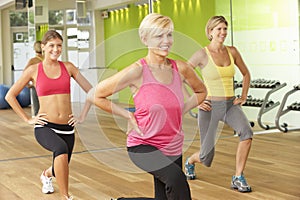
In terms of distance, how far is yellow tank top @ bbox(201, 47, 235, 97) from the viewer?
4688mm

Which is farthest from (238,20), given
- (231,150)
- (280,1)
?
(231,150)

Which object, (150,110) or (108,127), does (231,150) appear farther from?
(150,110)

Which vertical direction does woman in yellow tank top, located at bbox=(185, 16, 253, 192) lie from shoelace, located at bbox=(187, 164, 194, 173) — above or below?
above

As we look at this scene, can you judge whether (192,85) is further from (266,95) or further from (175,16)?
(266,95)

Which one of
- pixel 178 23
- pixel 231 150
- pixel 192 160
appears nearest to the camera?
pixel 192 160

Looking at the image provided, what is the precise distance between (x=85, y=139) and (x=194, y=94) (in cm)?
128

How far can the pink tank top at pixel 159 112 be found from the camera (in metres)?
2.78

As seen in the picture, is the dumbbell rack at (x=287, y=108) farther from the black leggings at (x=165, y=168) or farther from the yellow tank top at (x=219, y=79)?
the black leggings at (x=165, y=168)

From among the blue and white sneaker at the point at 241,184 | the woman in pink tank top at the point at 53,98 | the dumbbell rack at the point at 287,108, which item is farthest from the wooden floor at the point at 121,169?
the dumbbell rack at the point at 287,108

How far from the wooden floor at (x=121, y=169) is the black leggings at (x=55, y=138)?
4.7 inches

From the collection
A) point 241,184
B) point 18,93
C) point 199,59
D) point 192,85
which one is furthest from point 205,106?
point 192,85

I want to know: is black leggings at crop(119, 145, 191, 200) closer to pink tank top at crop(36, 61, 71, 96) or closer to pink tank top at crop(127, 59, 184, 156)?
pink tank top at crop(127, 59, 184, 156)

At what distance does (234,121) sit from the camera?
184 inches

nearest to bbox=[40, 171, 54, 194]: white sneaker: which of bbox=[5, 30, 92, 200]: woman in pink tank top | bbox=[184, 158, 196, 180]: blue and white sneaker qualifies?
bbox=[5, 30, 92, 200]: woman in pink tank top
